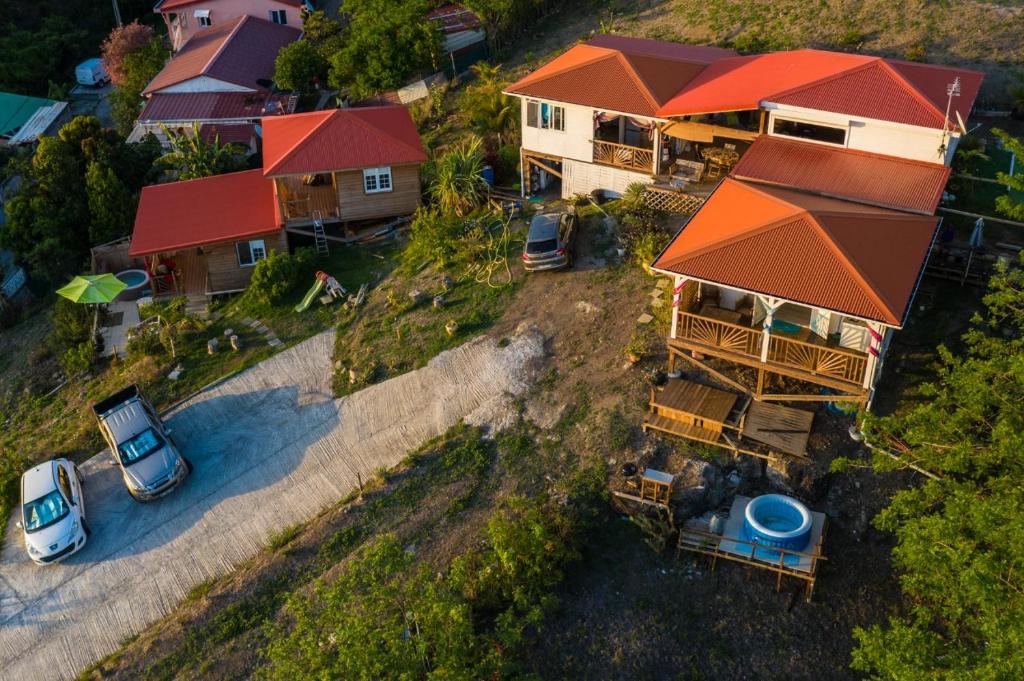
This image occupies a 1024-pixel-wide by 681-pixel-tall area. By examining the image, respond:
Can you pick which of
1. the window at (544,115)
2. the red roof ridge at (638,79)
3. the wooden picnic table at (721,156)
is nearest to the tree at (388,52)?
the window at (544,115)

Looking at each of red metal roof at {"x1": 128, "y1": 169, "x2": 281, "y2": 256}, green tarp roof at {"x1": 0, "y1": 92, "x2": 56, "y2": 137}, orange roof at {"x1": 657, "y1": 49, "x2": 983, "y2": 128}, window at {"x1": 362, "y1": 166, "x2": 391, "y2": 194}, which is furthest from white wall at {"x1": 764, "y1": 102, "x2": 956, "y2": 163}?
green tarp roof at {"x1": 0, "y1": 92, "x2": 56, "y2": 137}

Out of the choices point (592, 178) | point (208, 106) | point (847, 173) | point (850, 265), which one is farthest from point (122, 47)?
point (850, 265)

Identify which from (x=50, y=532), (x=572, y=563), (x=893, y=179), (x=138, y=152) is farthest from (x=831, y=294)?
(x=138, y=152)

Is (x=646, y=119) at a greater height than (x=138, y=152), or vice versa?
(x=646, y=119)

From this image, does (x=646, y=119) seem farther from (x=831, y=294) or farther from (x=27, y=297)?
(x=27, y=297)

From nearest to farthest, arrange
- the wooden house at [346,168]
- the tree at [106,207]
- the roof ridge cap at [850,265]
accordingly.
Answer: the roof ridge cap at [850,265], the wooden house at [346,168], the tree at [106,207]

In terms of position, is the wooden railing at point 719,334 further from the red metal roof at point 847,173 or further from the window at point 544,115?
the window at point 544,115
